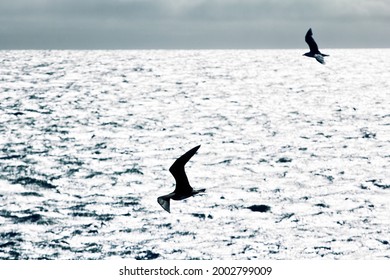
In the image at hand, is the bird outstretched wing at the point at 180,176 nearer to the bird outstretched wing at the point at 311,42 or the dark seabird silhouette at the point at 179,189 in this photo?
the dark seabird silhouette at the point at 179,189

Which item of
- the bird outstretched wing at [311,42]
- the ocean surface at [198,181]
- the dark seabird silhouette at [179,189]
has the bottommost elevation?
the ocean surface at [198,181]

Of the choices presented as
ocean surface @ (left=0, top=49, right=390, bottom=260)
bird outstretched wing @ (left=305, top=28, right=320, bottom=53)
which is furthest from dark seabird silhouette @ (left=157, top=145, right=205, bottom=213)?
ocean surface @ (left=0, top=49, right=390, bottom=260)

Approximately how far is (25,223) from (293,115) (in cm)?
4182

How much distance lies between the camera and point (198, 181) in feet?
105

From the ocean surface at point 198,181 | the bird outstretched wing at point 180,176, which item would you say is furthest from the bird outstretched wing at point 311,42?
the ocean surface at point 198,181

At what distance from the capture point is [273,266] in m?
15.4

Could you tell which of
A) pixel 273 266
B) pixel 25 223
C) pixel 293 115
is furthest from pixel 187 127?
pixel 273 266

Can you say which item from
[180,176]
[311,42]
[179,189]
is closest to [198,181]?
[311,42]

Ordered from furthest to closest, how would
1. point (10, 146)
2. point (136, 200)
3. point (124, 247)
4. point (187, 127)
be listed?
point (187, 127) → point (10, 146) → point (136, 200) → point (124, 247)

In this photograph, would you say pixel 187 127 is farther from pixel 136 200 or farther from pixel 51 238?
pixel 51 238

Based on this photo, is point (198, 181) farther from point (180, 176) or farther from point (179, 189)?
point (180, 176)

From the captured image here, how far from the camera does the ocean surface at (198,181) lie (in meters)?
22.3

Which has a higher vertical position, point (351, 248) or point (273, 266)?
point (273, 266)

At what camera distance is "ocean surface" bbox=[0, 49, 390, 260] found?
2231cm
